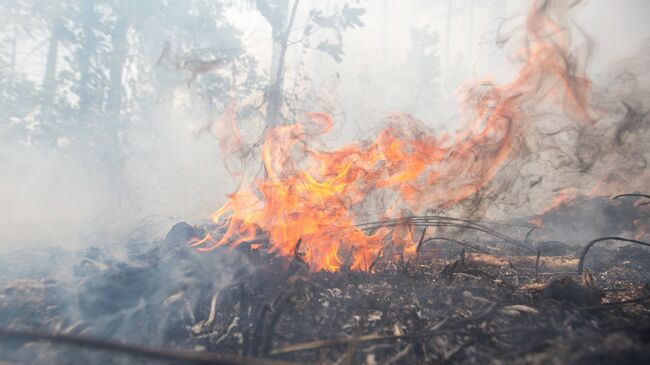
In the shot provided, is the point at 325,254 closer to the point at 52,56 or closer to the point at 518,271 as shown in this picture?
the point at 518,271

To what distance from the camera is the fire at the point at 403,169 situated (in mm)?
5945

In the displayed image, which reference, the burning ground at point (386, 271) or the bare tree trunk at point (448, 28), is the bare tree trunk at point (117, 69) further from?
the bare tree trunk at point (448, 28)

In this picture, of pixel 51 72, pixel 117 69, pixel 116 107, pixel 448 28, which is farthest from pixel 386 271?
pixel 448 28

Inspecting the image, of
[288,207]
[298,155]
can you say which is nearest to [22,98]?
[298,155]

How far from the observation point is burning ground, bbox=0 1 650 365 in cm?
318

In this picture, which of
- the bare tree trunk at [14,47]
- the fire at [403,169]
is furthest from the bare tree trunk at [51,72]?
the fire at [403,169]

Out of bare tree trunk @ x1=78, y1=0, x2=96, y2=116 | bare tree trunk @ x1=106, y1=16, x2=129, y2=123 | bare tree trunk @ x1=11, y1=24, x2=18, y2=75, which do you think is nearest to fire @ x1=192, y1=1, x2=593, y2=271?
bare tree trunk @ x1=106, y1=16, x2=129, y2=123

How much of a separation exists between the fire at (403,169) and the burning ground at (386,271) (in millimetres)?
32

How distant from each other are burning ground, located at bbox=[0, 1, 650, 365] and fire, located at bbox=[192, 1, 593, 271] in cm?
3

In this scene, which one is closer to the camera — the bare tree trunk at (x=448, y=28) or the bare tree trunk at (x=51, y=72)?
the bare tree trunk at (x=51, y=72)

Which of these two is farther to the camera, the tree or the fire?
the tree

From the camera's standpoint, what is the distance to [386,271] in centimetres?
545

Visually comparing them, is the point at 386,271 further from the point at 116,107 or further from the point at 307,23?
the point at 116,107

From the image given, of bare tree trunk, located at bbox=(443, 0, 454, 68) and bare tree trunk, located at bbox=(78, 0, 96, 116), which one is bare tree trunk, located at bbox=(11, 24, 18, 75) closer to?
bare tree trunk, located at bbox=(78, 0, 96, 116)
